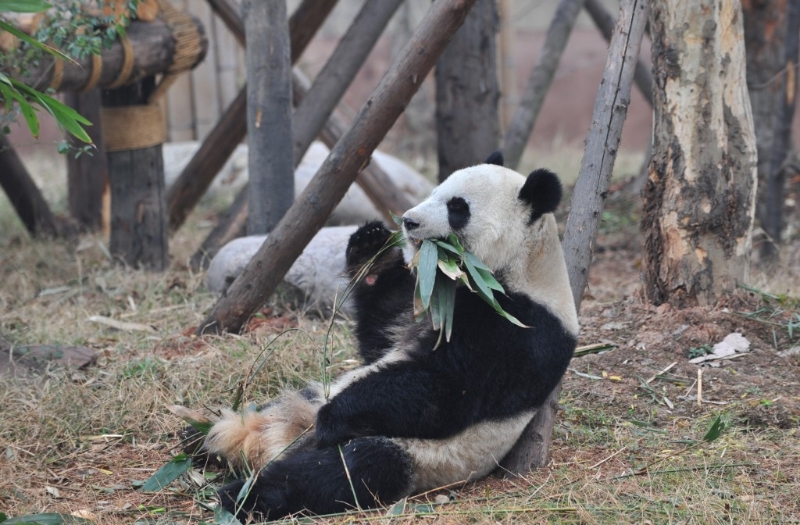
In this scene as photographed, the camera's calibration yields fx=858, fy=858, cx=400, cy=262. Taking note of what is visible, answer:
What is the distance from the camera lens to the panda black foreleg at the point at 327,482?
107 inches

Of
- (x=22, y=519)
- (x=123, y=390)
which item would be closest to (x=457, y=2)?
(x=123, y=390)

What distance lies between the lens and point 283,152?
4961 mm

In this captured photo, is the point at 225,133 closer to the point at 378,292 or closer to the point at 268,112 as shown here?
the point at 268,112

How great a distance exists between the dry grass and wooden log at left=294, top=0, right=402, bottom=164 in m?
1.44

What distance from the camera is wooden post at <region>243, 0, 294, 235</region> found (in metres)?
4.78

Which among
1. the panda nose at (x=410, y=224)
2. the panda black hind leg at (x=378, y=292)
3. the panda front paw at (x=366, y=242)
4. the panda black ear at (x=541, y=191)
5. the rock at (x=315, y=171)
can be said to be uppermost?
the panda black ear at (x=541, y=191)

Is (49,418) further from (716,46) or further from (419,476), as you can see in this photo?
(716,46)

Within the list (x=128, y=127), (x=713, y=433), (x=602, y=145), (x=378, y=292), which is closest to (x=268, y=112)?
(x=128, y=127)

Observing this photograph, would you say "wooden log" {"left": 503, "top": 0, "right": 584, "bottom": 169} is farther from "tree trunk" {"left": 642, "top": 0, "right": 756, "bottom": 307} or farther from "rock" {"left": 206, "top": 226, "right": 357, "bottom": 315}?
"tree trunk" {"left": 642, "top": 0, "right": 756, "bottom": 307}

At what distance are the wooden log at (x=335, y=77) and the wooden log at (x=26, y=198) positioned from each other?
2389 millimetres

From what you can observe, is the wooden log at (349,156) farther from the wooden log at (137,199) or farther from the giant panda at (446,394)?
the wooden log at (137,199)

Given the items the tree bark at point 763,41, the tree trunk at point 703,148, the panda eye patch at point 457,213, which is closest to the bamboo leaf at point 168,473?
the panda eye patch at point 457,213

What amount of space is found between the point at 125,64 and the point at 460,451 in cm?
347

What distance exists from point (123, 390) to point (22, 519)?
1.08m
